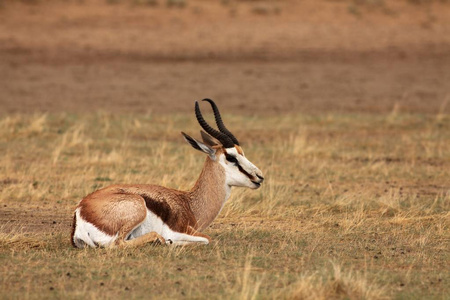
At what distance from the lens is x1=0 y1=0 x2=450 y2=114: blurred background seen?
22922mm

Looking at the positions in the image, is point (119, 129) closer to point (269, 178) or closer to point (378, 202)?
point (269, 178)

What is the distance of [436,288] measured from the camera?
698cm

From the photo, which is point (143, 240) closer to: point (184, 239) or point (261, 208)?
point (184, 239)

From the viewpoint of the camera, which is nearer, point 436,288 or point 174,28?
point 436,288

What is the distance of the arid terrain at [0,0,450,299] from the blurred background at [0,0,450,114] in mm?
89

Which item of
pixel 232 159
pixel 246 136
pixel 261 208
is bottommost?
pixel 246 136

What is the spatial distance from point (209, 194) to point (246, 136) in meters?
8.96

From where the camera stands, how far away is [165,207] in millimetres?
8117

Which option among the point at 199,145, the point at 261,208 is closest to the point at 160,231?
the point at 199,145

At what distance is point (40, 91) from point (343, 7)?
15.1 metres

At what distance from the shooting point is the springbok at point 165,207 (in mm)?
7820

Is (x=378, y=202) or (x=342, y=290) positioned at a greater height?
(x=342, y=290)

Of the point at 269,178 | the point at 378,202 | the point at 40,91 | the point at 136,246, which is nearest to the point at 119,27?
the point at 40,91

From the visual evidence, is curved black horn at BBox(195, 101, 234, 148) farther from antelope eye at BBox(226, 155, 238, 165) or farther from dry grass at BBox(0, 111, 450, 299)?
dry grass at BBox(0, 111, 450, 299)
